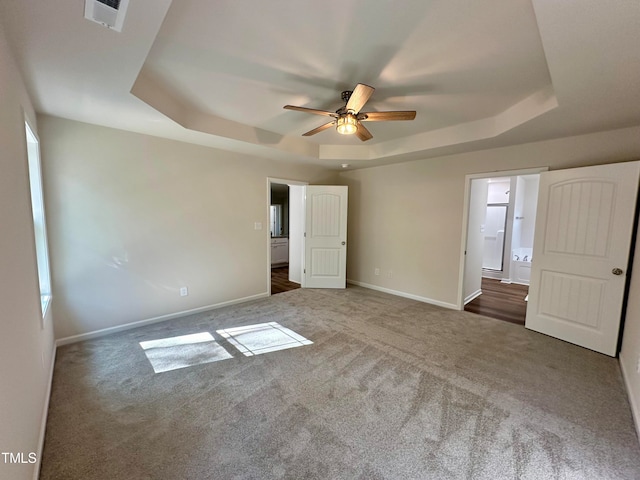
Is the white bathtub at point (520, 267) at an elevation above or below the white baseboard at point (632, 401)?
above

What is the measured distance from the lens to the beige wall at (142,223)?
2.78 metres

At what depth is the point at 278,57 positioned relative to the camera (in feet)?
6.34

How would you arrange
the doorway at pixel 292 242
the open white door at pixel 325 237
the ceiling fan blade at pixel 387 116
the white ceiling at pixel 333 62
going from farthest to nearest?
the open white door at pixel 325 237, the doorway at pixel 292 242, the ceiling fan blade at pixel 387 116, the white ceiling at pixel 333 62

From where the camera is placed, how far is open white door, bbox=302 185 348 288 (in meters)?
5.08

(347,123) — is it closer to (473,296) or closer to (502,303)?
(473,296)

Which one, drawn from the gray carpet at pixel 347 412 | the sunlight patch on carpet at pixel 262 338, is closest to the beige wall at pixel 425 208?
the gray carpet at pixel 347 412

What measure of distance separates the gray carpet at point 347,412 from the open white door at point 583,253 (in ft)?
0.92

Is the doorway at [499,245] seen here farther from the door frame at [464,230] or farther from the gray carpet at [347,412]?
the gray carpet at [347,412]

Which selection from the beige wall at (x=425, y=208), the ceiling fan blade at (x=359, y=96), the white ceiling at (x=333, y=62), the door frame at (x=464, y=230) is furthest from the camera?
the door frame at (x=464, y=230)

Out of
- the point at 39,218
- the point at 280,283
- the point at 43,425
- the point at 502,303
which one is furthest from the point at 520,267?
the point at 39,218

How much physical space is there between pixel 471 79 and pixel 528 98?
0.81m

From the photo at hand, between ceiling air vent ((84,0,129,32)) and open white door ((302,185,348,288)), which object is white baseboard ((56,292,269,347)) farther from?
ceiling air vent ((84,0,129,32))

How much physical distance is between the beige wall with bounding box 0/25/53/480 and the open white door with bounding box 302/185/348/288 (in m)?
3.72

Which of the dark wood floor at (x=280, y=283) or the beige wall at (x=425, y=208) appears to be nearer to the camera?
the beige wall at (x=425, y=208)
